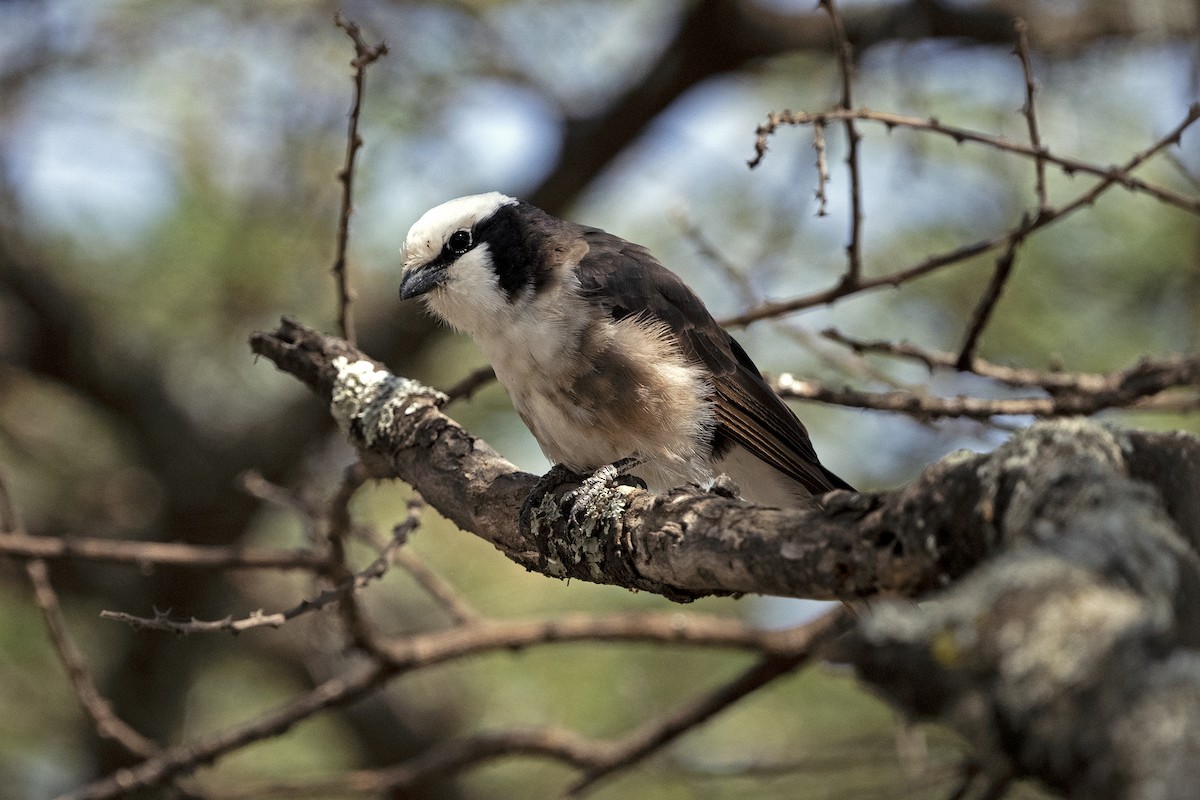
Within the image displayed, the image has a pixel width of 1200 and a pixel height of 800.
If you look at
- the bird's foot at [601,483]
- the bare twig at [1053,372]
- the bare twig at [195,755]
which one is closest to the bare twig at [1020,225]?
the bare twig at [1053,372]

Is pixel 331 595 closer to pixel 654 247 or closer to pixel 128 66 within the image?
pixel 654 247

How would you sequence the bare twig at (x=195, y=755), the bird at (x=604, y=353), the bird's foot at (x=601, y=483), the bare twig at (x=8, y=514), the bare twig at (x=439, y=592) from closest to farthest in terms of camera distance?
the bird's foot at (x=601, y=483) → the bird at (x=604, y=353) → the bare twig at (x=195, y=755) → the bare twig at (x=8, y=514) → the bare twig at (x=439, y=592)

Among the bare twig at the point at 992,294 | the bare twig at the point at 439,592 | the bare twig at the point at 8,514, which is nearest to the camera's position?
the bare twig at the point at 992,294

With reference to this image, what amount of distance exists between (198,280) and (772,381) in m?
3.61

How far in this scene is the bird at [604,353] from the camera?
3.62 metres

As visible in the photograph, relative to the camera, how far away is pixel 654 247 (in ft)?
20.7

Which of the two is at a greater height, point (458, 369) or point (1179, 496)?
point (458, 369)

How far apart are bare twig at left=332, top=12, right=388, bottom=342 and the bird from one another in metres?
0.47

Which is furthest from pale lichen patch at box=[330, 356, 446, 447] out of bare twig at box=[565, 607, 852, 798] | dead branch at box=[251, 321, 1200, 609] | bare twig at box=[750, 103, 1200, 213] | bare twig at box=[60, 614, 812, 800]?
bare twig at box=[565, 607, 852, 798]

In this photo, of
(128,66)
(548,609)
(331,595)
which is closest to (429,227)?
(331,595)

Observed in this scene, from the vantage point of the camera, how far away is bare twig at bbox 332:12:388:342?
311 cm

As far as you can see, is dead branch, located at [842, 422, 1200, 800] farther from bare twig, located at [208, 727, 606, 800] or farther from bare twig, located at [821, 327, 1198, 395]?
bare twig, located at [208, 727, 606, 800]

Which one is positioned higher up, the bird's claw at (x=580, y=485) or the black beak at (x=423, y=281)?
the black beak at (x=423, y=281)

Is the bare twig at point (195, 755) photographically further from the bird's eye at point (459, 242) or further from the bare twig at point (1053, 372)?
the bare twig at point (1053, 372)
